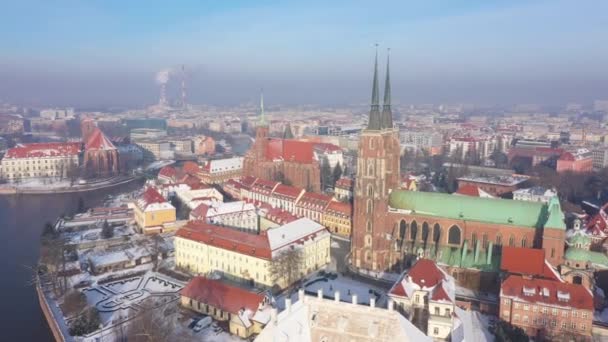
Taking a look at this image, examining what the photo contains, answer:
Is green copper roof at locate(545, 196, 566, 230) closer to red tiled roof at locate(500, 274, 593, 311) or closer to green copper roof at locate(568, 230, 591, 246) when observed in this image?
green copper roof at locate(568, 230, 591, 246)

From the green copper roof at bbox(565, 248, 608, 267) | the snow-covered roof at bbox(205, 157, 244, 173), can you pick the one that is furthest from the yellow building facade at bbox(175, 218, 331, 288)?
the snow-covered roof at bbox(205, 157, 244, 173)

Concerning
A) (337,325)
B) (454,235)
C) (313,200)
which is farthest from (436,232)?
(337,325)

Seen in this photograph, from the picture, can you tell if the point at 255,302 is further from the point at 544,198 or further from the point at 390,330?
the point at 544,198

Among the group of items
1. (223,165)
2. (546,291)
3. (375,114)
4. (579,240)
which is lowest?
(546,291)

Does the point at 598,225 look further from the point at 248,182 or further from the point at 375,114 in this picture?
the point at 248,182

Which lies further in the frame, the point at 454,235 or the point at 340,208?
the point at 340,208

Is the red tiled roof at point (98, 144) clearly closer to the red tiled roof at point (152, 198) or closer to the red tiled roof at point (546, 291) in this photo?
the red tiled roof at point (152, 198)
